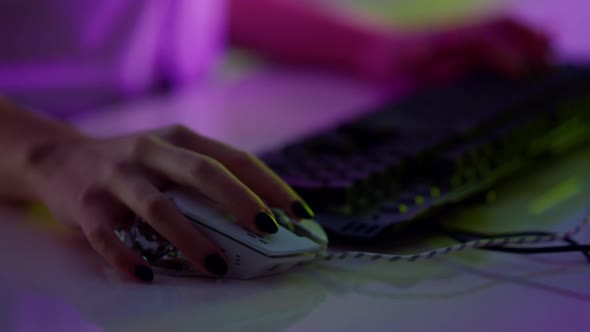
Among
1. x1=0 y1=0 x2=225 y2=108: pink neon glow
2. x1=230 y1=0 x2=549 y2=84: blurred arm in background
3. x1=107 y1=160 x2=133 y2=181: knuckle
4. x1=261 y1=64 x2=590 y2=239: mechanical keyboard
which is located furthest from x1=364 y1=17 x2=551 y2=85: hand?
x1=107 y1=160 x2=133 y2=181: knuckle

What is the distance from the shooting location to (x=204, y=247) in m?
0.43

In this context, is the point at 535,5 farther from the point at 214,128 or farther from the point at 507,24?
the point at 214,128

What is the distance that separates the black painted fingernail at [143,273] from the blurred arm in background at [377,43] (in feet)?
1.95

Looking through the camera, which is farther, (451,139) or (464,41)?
(464,41)

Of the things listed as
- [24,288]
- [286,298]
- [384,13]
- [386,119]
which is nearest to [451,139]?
[386,119]

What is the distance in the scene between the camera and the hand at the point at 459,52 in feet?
2.97

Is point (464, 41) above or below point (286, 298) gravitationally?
above

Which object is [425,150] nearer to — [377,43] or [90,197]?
[90,197]

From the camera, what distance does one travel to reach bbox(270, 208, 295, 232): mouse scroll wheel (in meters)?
0.45

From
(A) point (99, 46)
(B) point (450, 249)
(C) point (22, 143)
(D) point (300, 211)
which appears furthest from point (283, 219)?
(A) point (99, 46)

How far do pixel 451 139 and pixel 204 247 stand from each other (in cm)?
28

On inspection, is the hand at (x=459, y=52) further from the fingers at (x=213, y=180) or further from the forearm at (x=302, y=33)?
the fingers at (x=213, y=180)

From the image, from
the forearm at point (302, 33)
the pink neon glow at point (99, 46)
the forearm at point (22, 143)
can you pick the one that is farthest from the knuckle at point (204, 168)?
the forearm at point (302, 33)

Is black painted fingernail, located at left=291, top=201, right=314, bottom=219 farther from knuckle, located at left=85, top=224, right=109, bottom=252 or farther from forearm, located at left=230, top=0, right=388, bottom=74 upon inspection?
forearm, located at left=230, top=0, right=388, bottom=74
